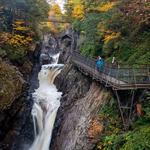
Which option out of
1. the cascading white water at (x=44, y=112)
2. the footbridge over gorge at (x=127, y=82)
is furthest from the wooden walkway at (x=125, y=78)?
the cascading white water at (x=44, y=112)

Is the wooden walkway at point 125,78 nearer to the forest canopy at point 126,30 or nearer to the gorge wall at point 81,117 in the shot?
the gorge wall at point 81,117

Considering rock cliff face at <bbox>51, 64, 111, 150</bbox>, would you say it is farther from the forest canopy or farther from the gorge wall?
the forest canopy

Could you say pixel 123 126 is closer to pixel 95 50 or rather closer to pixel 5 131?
pixel 5 131

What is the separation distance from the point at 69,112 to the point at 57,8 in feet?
234

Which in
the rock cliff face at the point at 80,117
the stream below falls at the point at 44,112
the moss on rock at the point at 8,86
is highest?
the moss on rock at the point at 8,86

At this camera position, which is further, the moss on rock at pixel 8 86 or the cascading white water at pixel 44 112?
the cascading white water at pixel 44 112

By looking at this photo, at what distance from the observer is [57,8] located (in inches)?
3752

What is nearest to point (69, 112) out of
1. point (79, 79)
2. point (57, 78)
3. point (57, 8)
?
point (79, 79)

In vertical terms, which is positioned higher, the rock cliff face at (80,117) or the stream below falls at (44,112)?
the rock cliff face at (80,117)

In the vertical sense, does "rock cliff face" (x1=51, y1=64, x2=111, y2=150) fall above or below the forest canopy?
below

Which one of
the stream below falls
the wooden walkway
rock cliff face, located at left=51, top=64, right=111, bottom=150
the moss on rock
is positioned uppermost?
the wooden walkway

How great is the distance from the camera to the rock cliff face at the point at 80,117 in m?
21.7

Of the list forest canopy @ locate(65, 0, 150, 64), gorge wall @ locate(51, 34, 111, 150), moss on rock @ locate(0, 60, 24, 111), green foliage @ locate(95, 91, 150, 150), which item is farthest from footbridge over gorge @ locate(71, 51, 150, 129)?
moss on rock @ locate(0, 60, 24, 111)

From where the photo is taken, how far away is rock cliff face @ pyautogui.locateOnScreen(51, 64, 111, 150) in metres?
21.7
